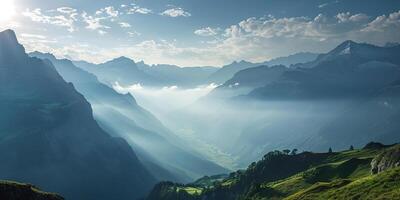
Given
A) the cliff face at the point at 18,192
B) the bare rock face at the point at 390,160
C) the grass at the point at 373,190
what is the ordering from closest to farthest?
1. the cliff face at the point at 18,192
2. the grass at the point at 373,190
3. the bare rock face at the point at 390,160

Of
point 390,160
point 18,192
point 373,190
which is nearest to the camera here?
point 18,192

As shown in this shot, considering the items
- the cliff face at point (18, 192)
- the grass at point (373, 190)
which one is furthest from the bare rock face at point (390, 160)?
the cliff face at point (18, 192)

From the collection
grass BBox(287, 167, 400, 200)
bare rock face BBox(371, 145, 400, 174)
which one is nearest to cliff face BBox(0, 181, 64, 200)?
grass BBox(287, 167, 400, 200)

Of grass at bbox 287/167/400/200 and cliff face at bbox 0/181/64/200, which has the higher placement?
cliff face at bbox 0/181/64/200

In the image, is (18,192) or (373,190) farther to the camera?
(373,190)

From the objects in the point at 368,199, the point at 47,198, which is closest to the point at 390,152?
the point at 368,199

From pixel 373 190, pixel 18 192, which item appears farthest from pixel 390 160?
pixel 18 192

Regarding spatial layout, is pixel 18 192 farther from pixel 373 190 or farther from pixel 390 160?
pixel 390 160

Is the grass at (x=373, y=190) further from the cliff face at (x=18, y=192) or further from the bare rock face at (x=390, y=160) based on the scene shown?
the cliff face at (x=18, y=192)

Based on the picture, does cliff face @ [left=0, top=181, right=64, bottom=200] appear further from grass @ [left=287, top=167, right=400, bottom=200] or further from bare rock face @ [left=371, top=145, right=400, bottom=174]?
bare rock face @ [left=371, top=145, right=400, bottom=174]

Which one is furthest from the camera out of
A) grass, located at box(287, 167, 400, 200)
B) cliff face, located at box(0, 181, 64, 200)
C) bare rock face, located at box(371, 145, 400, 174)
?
bare rock face, located at box(371, 145, 400, 174)

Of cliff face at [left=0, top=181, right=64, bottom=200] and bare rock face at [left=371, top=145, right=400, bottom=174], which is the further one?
bare rock face at [left=371, top=145, right=400, bottom=174]
